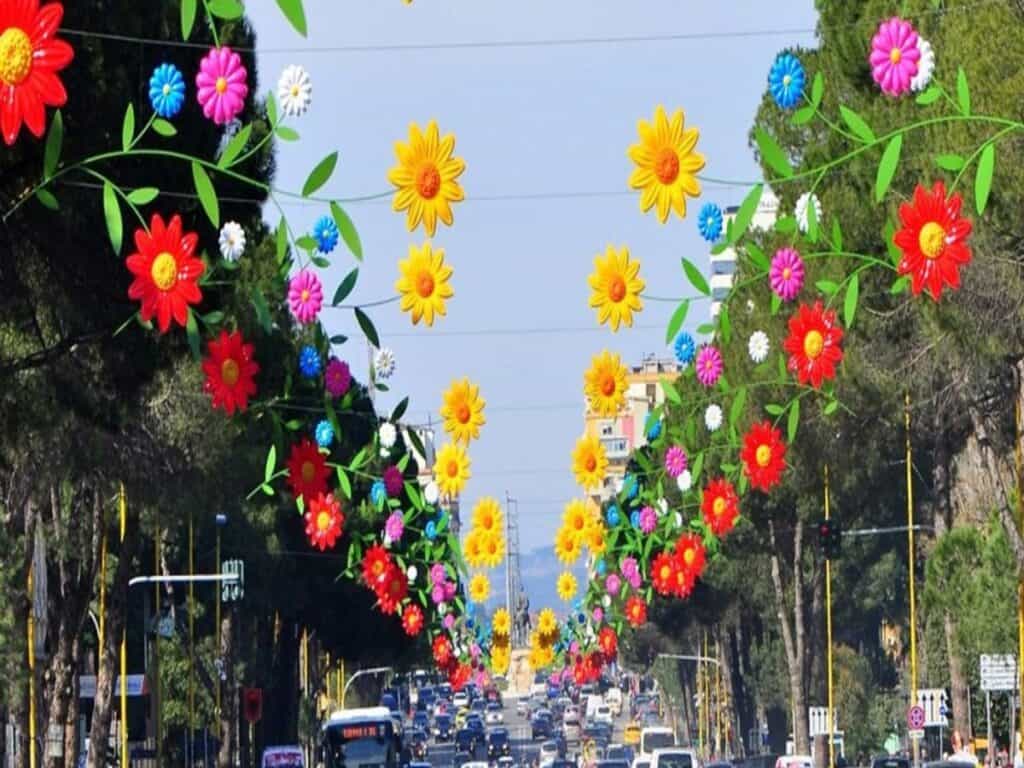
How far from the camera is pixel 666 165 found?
71.4ft

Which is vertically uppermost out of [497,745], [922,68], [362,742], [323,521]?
[922,68]

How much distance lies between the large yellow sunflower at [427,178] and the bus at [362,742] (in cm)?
4315

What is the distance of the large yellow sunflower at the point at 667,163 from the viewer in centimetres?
2169

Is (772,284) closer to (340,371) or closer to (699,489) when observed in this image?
(340,371)

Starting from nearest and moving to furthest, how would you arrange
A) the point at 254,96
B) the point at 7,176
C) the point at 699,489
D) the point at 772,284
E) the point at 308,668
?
the point at 7,176 → the point at 772,284 → the point at 254,96 → the point at 699,489 → the point at 308,668

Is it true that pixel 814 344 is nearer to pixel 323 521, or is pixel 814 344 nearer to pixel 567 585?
pixel 323 521

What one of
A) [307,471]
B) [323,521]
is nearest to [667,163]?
[307,471]

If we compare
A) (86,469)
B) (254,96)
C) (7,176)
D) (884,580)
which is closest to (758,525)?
(884,580)

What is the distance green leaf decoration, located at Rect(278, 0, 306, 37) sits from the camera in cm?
1625

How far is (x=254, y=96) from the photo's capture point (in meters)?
31.2

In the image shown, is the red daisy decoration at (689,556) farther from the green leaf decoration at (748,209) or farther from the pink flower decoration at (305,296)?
the green leaf decoration at (748,209)

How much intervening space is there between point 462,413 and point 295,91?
13909mm

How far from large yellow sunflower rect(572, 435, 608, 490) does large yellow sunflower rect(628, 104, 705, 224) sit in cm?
2017

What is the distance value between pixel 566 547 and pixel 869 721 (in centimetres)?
4758
